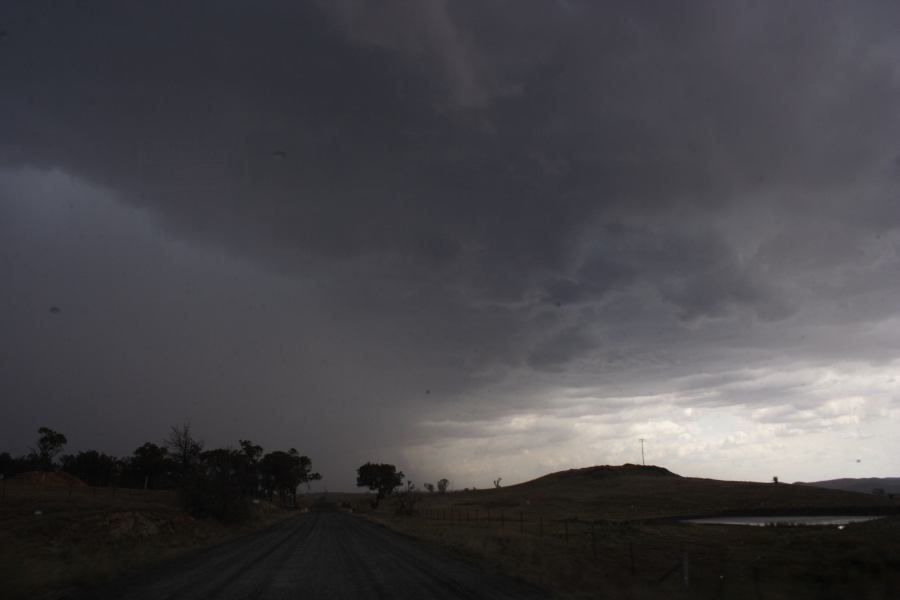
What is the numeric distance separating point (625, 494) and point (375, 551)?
10556cm

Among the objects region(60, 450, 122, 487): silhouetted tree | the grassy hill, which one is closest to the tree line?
region(60, 450, 122, 487): silhouetted tree

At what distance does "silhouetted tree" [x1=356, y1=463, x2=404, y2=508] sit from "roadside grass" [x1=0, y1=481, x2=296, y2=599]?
5462 inches

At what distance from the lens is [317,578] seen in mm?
22750

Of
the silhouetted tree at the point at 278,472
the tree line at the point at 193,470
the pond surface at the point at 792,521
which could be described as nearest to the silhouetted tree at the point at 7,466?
the tree line at the point at 193,470

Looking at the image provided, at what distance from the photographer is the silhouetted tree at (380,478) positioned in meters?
190

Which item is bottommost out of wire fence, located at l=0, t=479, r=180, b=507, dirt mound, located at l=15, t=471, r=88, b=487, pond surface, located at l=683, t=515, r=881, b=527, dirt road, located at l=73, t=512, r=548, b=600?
pond surface, located at l=683, t=515, r=881, b=527

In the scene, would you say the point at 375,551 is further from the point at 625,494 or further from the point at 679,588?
the point at 625,494

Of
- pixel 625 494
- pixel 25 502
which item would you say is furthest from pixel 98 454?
pixel 625 494

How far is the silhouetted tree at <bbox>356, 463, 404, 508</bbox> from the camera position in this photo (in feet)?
624

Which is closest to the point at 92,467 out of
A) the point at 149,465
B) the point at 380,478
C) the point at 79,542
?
the point at 149,465

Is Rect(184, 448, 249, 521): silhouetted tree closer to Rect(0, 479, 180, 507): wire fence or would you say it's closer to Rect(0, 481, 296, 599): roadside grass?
Rect(0, 479, 180, 507): wire fence

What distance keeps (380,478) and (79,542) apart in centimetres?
16333

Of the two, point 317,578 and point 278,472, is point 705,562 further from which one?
point 278,472

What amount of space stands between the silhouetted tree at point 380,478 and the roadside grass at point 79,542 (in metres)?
139
